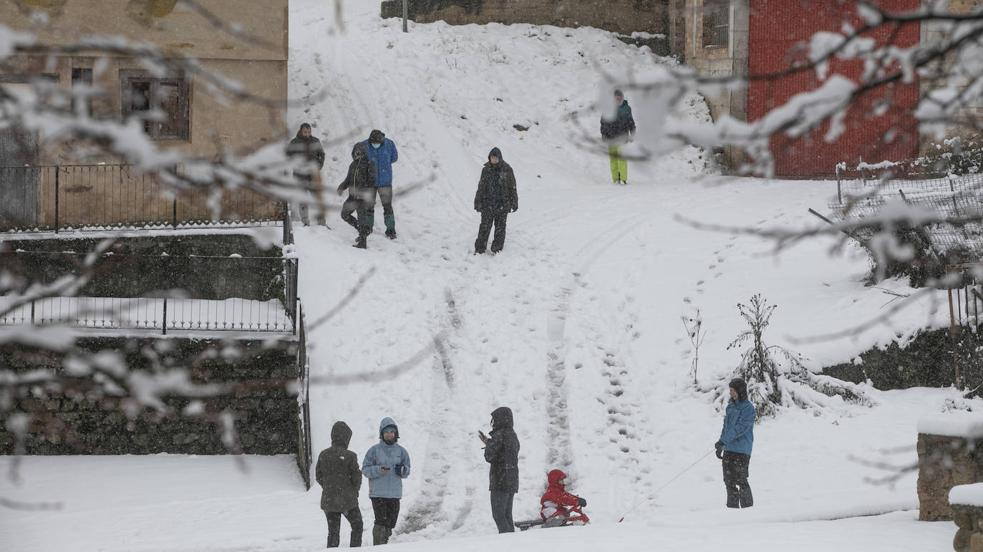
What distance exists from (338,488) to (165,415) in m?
4.39

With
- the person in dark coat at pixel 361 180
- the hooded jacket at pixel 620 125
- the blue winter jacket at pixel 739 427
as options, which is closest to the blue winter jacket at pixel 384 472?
the blue winter jacket at pixel 739 427

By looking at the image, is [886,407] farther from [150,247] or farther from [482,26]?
[482,26]

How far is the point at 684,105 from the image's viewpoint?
82.7 feet

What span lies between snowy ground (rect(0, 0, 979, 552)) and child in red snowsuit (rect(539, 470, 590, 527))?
1.88ft

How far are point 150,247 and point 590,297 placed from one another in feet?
18.8

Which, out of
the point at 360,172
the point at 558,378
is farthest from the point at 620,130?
the point at 558,378

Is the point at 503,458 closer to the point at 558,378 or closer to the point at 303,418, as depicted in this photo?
the point at 303,418

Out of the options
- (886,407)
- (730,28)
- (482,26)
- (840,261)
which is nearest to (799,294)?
(840,261)

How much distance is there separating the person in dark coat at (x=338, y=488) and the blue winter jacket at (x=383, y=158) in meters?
7.83

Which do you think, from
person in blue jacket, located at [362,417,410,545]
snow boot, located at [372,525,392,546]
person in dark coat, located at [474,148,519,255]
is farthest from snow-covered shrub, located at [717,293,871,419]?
snow boot, located at [372,525,392,546]

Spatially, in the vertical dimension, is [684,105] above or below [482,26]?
below

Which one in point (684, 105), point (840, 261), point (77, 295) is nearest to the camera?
point (77, 295)

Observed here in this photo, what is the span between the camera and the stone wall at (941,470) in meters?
9.73

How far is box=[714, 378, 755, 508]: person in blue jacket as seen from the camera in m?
11.8
